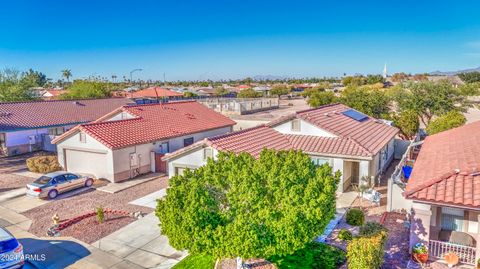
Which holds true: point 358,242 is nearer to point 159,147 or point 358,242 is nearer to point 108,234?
point 108,234

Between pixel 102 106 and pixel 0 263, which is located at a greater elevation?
pixel 102 106

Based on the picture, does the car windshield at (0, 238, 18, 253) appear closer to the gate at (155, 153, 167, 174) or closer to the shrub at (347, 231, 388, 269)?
the shrub at (347, 231, 388, 269)

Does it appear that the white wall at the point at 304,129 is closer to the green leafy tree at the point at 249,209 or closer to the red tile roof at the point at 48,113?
the green leafy tree at the point at 249,209

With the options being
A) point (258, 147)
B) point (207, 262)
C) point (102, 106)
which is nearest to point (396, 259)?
point (207, 262)

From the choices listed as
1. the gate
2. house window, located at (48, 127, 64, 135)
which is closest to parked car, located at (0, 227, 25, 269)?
the gate

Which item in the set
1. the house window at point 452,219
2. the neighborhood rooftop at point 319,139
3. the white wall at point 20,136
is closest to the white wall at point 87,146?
the neighborhood rooftop at point 319,139
